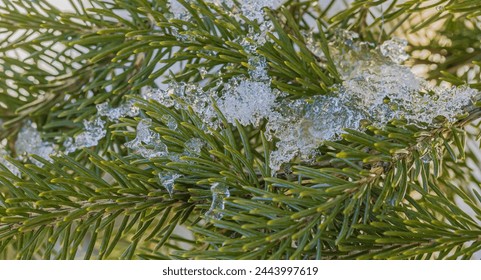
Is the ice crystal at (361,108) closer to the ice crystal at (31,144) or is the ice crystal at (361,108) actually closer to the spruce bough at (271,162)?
the spruce bough at (271,162)

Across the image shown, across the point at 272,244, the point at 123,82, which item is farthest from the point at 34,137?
the point at 272,244

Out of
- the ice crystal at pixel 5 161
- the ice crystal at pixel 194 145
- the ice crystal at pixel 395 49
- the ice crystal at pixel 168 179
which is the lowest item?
the ice crystal at pixel 168 179

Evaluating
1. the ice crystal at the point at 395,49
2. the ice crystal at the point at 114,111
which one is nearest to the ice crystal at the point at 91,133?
the ice crystal at the point at 114,111

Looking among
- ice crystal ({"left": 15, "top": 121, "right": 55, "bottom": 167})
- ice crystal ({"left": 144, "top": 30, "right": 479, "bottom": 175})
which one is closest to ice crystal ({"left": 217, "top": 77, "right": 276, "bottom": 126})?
ice crystal ({"left": 144, "top": 30, "right": 479, "bottom": 175})

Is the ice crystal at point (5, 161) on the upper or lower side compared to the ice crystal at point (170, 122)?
upper

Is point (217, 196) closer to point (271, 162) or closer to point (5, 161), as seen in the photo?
point (271, 162)

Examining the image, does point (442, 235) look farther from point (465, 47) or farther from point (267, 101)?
point (465, 47)

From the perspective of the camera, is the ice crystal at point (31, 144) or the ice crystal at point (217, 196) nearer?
the ice crystal at point (217, 196)
